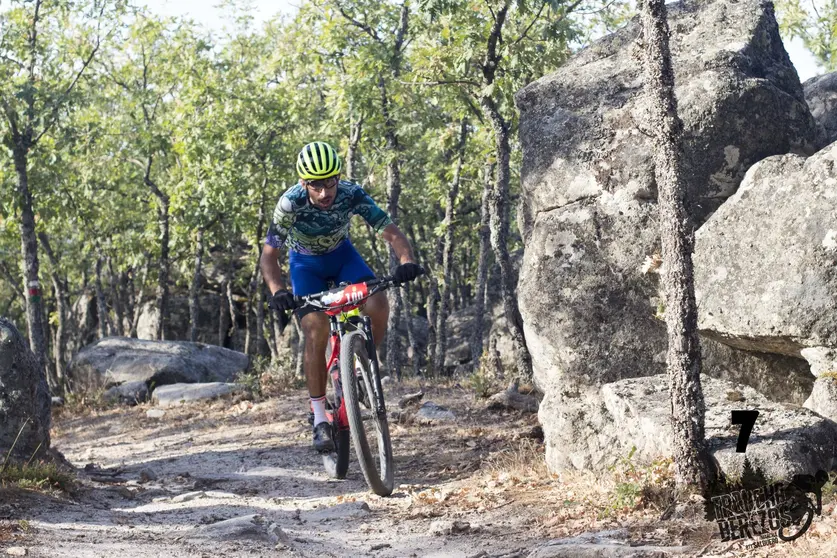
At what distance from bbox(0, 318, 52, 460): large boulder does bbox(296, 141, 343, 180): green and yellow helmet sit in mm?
3238

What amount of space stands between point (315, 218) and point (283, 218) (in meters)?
0.31

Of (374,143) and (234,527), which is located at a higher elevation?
(374,143)

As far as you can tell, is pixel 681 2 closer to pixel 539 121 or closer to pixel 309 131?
pixel 539 121

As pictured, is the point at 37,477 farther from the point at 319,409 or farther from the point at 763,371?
the point at 763,371

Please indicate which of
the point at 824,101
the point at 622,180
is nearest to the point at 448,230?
the point at 824,101

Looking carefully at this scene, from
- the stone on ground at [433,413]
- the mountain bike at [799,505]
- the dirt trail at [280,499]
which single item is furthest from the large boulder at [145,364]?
the mountain bike at [799,505]

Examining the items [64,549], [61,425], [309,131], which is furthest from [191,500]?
[309,131]

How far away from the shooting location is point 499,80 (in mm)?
13789

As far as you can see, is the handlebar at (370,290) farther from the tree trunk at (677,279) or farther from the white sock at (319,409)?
the tree trunk at (677,279)

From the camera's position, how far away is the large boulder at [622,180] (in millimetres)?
8266

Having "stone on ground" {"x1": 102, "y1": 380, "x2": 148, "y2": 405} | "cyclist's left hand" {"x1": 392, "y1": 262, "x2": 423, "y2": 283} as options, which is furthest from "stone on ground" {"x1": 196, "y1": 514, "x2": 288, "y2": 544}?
"stone on ground" {"x1": 102, "y1": 380, "x2": 148, "y2": 405}

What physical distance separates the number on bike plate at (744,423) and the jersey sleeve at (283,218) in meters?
3.91

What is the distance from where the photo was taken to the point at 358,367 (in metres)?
7.51

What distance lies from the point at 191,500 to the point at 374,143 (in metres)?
16.4
